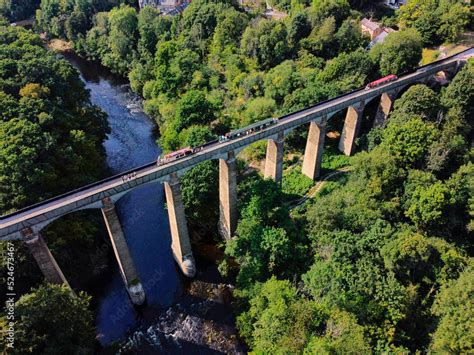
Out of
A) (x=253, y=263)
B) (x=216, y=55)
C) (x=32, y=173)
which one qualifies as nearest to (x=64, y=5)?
(x=216, y=55)

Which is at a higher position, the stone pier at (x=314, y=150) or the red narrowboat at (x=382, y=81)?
the red narrowboat at (x=382, y=81)

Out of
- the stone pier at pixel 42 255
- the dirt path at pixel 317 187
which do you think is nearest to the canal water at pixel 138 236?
the stone pier at pixel 42 255

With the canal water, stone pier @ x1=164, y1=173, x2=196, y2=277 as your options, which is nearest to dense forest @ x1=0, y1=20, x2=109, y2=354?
the canal water

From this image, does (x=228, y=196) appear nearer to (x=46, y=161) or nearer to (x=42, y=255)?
(x=42, y=255)

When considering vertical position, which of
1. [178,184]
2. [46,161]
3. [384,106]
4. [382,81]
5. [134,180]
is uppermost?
Answer: [134,180]

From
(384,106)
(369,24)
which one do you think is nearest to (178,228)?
(384,106)

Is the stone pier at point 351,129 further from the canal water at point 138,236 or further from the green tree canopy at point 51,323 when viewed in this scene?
the green tree canopy at point 51,323
